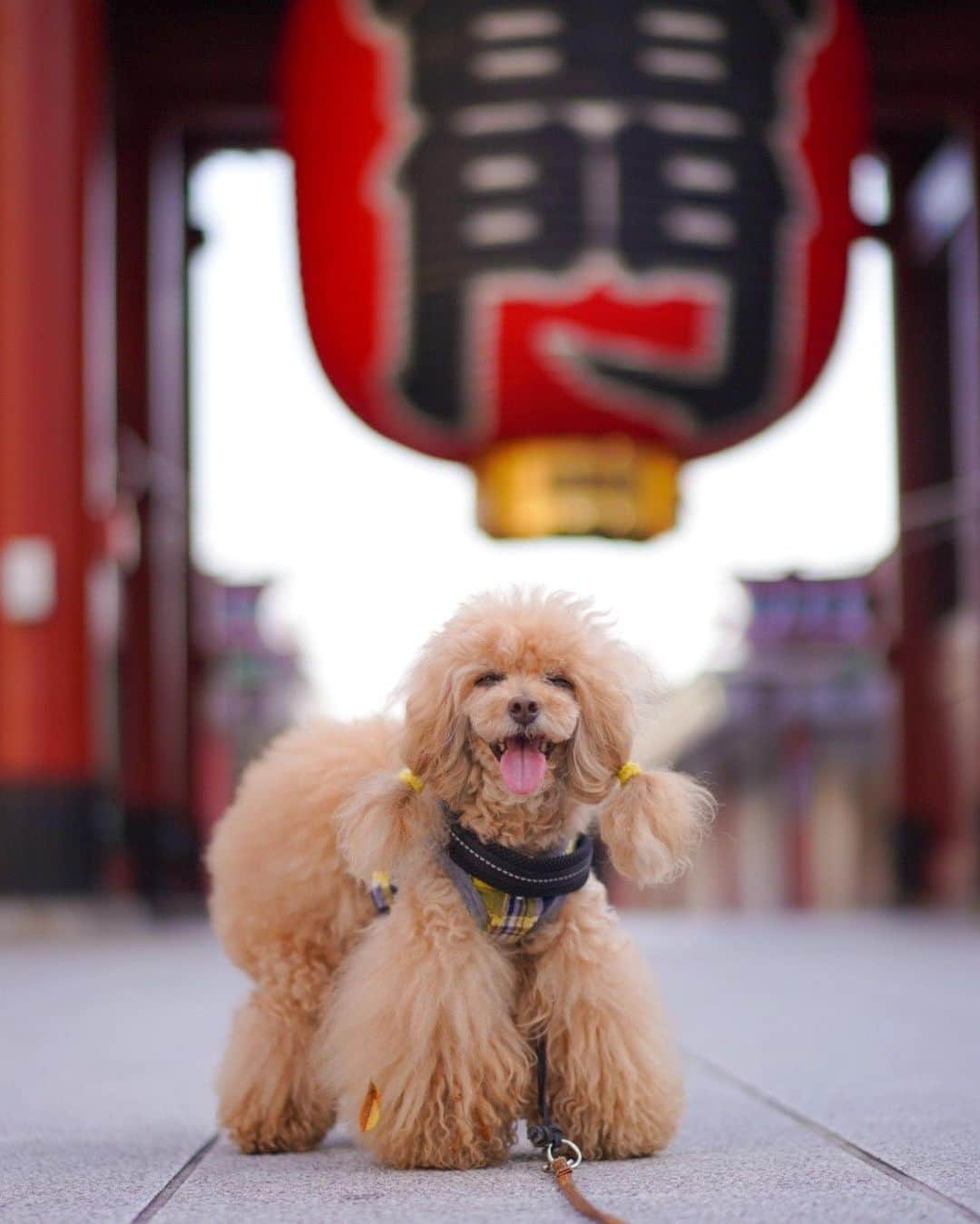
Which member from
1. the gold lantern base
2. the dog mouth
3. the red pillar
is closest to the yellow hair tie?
the dog mouth

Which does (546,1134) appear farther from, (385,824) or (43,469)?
(43,469)

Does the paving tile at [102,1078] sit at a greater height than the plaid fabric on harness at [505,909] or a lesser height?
lesser

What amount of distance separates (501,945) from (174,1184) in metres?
0.63

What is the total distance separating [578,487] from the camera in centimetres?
887

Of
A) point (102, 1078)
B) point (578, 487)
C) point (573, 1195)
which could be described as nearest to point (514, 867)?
point (573, 1195)

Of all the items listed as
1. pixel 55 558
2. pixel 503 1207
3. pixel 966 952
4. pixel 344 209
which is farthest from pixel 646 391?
pixel 503 1207

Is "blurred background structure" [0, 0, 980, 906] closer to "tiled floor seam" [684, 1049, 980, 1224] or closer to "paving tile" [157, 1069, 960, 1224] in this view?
"tiled floor seam" [684, 1049, 980, 1224]

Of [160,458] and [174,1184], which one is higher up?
[160,458]

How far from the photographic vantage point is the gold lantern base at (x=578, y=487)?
8859 millimetres

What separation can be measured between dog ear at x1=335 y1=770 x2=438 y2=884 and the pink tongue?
0.19 m

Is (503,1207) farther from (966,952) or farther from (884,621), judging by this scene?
(884,621)

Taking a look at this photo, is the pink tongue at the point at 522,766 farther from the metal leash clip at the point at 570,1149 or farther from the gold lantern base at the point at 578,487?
the gold lantern base at the point at 578,487

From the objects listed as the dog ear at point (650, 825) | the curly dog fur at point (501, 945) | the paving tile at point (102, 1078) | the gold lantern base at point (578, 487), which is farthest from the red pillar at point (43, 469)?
the dog ear at point (650, 825)

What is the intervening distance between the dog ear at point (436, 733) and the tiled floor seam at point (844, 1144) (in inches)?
34.9
